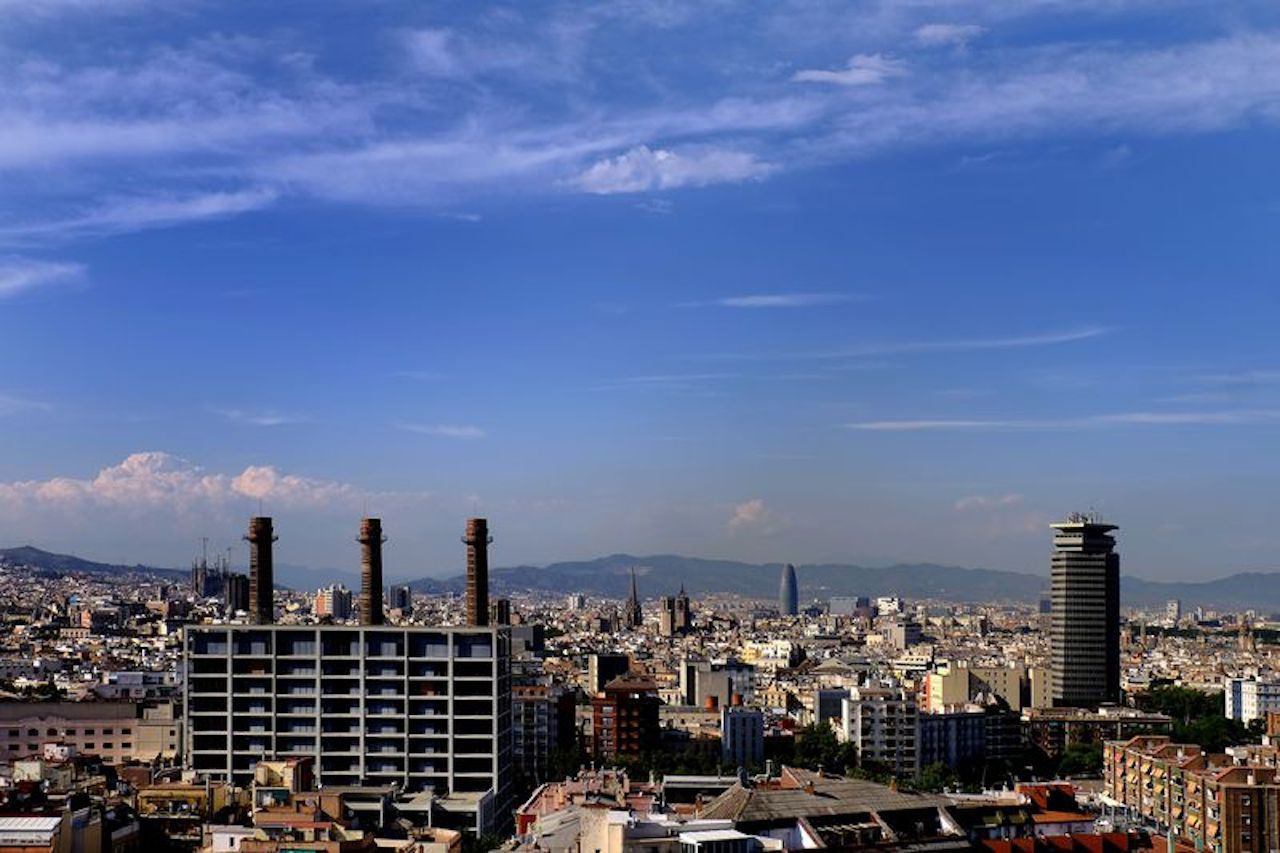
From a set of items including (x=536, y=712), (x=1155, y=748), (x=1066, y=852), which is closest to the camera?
(x=1066, y=852)

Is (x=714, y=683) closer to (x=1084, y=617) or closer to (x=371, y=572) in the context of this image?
(x=1084, y=617)

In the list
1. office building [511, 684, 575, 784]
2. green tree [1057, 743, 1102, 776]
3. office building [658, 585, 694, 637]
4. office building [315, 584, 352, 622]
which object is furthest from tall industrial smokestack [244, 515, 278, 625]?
office building [658, 585, 694, 637]

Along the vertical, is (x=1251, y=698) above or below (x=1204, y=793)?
below

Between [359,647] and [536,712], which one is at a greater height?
[359,647]

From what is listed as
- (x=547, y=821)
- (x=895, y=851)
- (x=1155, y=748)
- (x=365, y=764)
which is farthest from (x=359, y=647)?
(x=1155, y=748)

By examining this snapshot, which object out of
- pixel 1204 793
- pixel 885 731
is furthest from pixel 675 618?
pixel 1204 793

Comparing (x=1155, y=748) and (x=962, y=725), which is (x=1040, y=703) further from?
(x=1155, y=748)

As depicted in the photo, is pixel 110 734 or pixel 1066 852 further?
pixel 110 734
